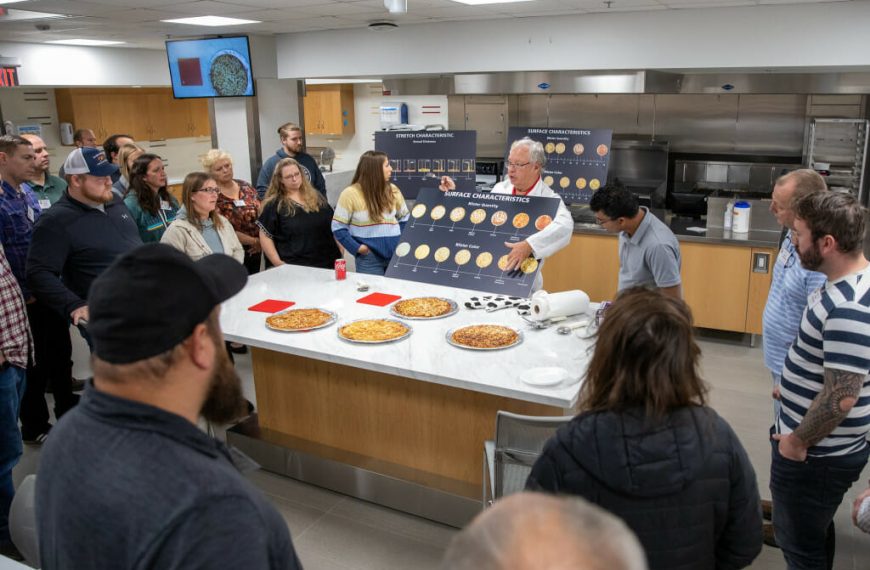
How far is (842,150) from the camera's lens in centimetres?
647

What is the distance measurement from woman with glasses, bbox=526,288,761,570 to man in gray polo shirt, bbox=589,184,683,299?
1861 mm

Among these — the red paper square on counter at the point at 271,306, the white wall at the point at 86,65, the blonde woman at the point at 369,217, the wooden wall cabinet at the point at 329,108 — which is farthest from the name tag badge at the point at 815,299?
the wooden wall cabinet at the point at 329,108

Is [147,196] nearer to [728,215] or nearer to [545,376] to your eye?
[545,376]

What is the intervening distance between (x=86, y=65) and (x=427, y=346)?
8160mm

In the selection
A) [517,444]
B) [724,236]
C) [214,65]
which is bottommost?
[517,444]

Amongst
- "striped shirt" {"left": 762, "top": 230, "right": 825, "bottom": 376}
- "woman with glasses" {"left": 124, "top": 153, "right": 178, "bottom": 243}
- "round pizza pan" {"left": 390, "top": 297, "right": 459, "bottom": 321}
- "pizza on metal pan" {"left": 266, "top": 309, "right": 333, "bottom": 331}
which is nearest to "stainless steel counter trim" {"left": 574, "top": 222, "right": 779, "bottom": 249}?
"striped shirt" {"left": 762, "top": 230, "right": 825, "bottom": 376}

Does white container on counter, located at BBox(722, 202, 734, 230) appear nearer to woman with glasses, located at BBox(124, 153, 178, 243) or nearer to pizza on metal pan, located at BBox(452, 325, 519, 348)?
pizza on metal pan, located at BBox(452, 325, 519, 348)

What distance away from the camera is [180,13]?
602cm

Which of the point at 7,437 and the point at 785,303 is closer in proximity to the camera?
the point at 785,303

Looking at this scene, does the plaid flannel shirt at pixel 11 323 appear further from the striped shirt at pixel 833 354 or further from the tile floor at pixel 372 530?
the striped shirt at pixel 833 354

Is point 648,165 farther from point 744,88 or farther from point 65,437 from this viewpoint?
point 65,437

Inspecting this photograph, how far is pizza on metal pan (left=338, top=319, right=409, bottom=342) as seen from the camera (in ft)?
10.6

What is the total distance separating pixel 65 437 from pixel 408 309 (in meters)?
2.53

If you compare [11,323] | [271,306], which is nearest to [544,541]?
[11,323]
